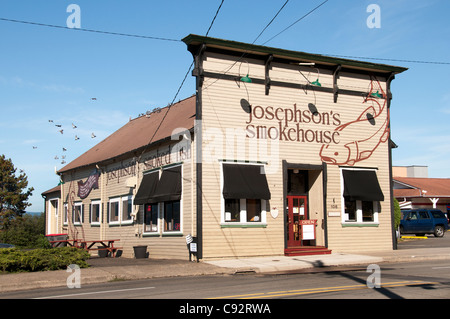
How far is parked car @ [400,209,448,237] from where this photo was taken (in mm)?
34594

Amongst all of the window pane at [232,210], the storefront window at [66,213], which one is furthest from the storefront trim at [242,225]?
the storefront window at [66,213]

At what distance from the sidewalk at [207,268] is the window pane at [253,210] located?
162cm

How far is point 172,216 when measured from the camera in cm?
2062

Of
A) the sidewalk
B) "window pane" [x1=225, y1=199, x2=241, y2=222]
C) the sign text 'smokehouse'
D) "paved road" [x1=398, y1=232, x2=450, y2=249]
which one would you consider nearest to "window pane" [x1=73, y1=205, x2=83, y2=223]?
the sidewalk

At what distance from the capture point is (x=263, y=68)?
20.5m

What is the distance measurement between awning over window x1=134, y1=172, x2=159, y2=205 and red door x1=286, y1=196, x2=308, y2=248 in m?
5.90

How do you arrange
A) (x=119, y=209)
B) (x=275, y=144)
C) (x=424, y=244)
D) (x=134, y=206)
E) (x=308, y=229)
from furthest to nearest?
1. (x=424, y=244)
2. (x=119, y=209)
3. (x=134, y=206)
4. (x=308, y=229)
5. (x=275, y=144)

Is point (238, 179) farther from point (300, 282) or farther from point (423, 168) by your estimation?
point (423, 168)

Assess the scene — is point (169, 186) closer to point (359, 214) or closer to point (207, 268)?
point (207, 268)

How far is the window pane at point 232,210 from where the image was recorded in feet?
63.2

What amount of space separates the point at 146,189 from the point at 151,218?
1458 mm

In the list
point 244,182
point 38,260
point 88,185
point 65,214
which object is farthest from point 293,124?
point 65,214

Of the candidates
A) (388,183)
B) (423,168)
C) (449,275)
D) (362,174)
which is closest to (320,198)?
(362,174)
